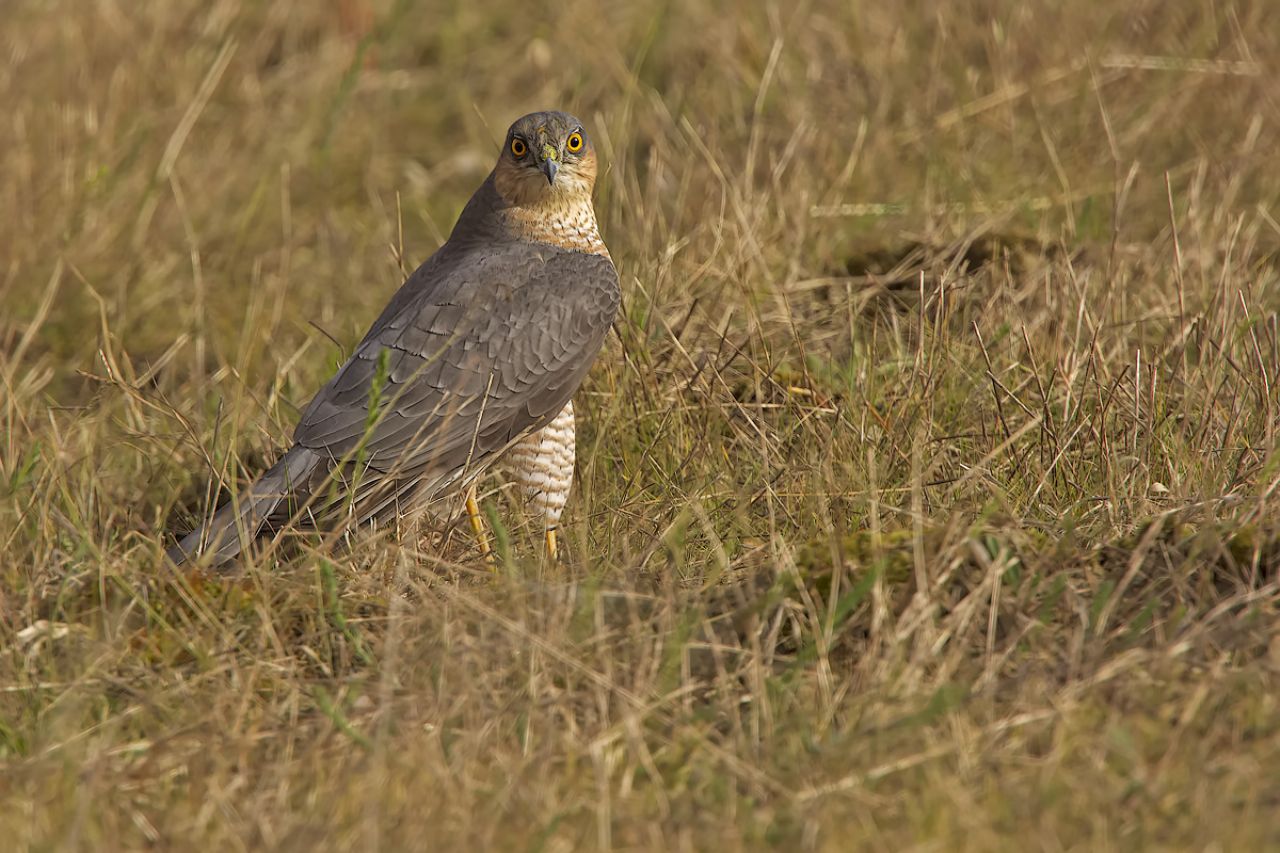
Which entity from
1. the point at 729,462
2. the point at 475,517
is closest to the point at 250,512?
the point at 475,517

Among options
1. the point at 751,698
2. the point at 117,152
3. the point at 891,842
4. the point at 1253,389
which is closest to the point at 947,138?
the point at 1253,389

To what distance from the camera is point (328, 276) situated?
6348 mm

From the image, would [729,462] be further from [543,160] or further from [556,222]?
[543,160]

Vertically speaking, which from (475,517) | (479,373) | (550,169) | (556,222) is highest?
(550,169)

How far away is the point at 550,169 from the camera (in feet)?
14.5

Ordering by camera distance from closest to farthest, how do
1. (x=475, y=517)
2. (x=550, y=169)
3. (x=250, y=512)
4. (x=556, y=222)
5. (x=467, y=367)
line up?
(x=250, y=512)
(x=467, y=367)
(x=475, y=517)
(x=550, y=169)
(x=556, y=222)

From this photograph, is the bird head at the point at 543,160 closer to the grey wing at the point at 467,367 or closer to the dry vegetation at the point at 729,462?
the grey wing at the point at 467,367

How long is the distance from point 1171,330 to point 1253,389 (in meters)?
0.50

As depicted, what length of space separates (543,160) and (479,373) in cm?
71

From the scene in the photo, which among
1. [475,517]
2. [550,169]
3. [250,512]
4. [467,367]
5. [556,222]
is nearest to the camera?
[250,512]

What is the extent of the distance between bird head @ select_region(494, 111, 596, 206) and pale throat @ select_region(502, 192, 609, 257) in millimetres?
12

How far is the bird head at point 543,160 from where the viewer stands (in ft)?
14.7

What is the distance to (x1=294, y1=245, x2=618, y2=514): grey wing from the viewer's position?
402cm

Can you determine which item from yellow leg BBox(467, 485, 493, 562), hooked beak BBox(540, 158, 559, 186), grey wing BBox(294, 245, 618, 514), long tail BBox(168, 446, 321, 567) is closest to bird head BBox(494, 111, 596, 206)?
hooked beak BBox(540, 158, 559, 186)
